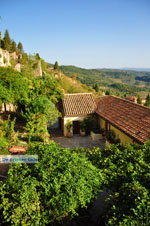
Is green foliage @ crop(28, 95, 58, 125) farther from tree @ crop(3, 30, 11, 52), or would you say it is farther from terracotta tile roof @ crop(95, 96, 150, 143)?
tree @ crop(3, 30, 11, 52)

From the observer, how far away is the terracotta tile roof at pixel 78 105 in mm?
16109

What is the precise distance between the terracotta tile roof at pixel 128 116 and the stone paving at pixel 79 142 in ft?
8.13

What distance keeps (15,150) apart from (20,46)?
2082 inches

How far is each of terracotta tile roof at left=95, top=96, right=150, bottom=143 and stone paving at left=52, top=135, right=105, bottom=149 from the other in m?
2.48

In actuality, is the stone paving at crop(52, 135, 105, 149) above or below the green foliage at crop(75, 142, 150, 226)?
below

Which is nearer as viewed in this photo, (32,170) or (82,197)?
(82,197)

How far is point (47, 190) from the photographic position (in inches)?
174

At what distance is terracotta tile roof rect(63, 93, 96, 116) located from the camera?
16109 millimetres

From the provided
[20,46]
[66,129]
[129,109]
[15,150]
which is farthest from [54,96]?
[20,46]

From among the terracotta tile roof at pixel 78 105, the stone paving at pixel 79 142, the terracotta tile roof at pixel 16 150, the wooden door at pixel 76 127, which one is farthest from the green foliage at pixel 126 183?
the wooden door at pixel 76 127

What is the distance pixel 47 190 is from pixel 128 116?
9535mm

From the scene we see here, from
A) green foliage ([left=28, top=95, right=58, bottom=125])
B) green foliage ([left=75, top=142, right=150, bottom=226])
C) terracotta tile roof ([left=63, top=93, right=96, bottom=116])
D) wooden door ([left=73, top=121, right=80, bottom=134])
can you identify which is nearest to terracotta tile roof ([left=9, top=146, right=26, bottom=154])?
green foliage ([left=75, top=142, right=150, bottom=226])

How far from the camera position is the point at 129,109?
1348 centimetres

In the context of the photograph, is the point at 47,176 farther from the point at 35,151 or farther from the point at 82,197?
the point at 35,151
